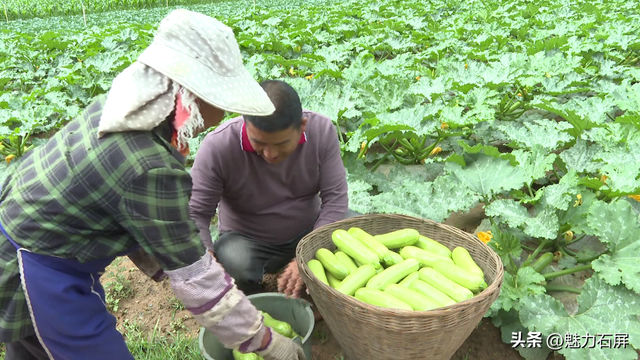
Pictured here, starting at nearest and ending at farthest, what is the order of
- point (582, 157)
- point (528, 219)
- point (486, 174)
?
1. point (528, 219)
2. point (486, 174)
3. point (582, 157)

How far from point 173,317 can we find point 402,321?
5.60 feet

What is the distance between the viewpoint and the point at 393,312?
5.90 ft

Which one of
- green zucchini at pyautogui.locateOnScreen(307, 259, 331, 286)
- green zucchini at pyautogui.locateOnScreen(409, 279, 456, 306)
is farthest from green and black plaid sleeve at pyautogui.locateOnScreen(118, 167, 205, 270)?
green zucchini at pyautogui.locateOnScreen(409, 279, 456, 306)

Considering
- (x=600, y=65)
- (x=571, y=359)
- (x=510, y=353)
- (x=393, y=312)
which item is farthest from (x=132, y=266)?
(x=600, y=65)

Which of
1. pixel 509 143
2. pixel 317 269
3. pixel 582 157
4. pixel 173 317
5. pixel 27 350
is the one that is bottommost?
pixel 173 317

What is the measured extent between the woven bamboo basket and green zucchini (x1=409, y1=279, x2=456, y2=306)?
121 millimetres

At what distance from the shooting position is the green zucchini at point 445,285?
203 cm

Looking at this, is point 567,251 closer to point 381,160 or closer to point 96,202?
point 381,160

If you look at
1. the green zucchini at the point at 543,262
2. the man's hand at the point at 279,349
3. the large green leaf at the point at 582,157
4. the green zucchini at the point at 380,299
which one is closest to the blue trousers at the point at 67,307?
the man's hand at the point at 279,349

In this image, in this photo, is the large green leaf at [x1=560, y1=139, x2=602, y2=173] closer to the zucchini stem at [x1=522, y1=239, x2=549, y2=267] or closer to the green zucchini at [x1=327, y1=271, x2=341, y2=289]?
the zucchini stem at [x1=522, y1=239, x2=549, y2=267]

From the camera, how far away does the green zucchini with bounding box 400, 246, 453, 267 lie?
91.7 inches

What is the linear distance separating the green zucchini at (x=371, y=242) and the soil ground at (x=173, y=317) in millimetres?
671

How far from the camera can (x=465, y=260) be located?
2273 mm

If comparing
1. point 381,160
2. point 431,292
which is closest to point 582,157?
point 381,160
